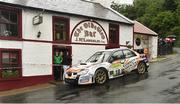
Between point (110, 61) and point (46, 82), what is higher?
point (110, 61)

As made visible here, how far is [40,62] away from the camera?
2197 centimetres

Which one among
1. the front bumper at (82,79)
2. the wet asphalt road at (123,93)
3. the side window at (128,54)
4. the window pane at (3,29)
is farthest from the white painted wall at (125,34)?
A: the front bumper at (82,79)

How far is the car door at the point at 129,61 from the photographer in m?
19.4

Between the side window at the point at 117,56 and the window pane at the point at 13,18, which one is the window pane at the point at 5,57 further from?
the side window at the point at 117,56

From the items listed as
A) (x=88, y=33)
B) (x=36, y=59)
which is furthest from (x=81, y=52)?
(x=36, y=59)

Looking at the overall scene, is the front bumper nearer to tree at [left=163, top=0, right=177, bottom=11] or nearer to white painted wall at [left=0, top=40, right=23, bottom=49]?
white painted wall at [left=0, top=40, right=23, bottom=49]

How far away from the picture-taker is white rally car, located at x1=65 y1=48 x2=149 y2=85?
17.6 meters

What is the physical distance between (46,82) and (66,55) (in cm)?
221

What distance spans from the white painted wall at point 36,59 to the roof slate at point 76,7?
2.31 meters

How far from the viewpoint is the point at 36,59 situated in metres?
21.8

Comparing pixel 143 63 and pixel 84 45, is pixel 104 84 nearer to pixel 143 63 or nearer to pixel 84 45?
pixel 143 63

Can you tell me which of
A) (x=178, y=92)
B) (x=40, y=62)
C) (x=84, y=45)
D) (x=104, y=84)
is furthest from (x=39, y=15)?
(x=178, y=92)

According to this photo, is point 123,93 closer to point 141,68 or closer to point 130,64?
point 130,64

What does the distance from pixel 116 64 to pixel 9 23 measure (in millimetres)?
6485
